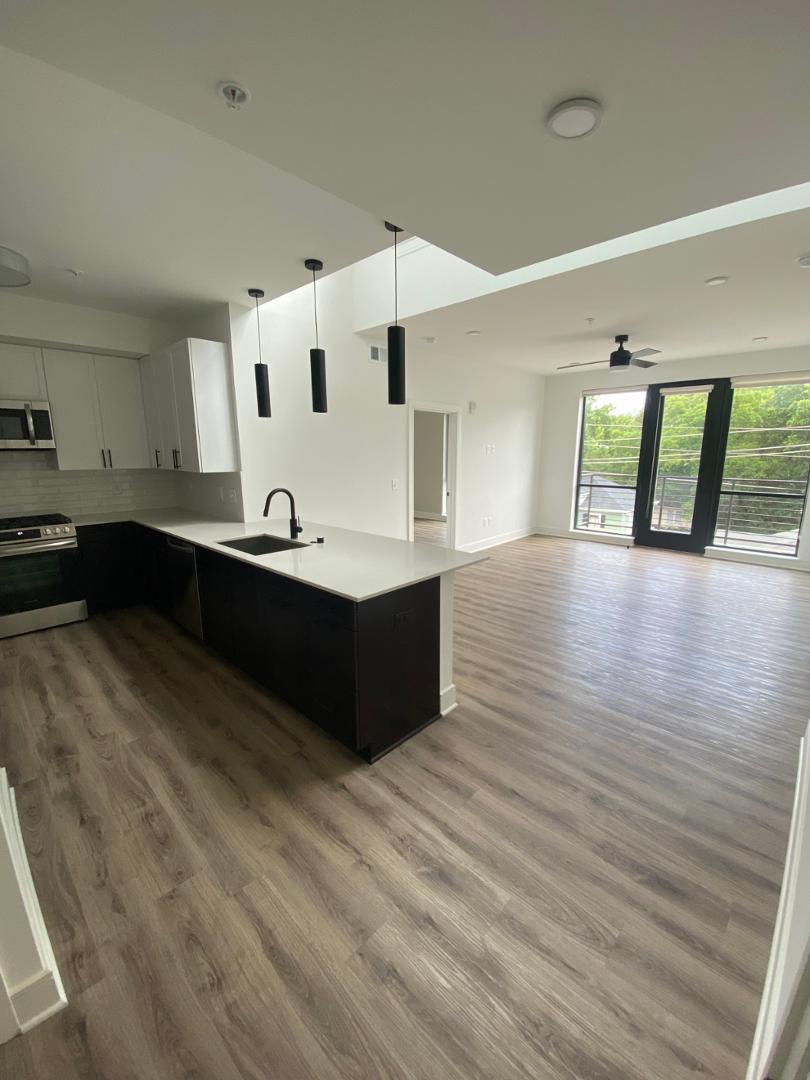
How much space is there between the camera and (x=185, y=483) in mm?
4613

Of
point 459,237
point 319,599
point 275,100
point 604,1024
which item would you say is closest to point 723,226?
point 459,237

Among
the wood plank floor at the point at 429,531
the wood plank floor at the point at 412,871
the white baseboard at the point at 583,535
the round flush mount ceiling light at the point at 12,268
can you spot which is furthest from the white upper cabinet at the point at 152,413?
the white baseboard at the point at 583,535

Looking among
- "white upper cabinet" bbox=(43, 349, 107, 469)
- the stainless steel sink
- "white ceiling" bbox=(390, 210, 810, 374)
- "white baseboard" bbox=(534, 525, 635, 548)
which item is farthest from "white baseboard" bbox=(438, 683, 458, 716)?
"white baseboard" bbox=(534, 525, 635, 548)

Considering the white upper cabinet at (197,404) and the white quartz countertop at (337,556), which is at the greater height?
the white upper cabinet at (197,404)

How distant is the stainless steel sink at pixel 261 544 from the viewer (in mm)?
3162

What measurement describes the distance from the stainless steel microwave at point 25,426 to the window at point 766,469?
25.7 feet

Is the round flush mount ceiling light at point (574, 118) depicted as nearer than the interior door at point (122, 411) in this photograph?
Yes

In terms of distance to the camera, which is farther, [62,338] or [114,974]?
[62,338]

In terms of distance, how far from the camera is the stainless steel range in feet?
11.1

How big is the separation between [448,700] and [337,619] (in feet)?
3.27

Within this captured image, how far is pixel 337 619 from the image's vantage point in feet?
6.76

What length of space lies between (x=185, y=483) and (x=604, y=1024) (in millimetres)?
4874

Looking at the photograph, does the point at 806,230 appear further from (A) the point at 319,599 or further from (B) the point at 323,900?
(B) the point at 323,900

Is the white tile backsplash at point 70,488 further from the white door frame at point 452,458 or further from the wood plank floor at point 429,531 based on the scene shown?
the wood plank floor at point 429,531
